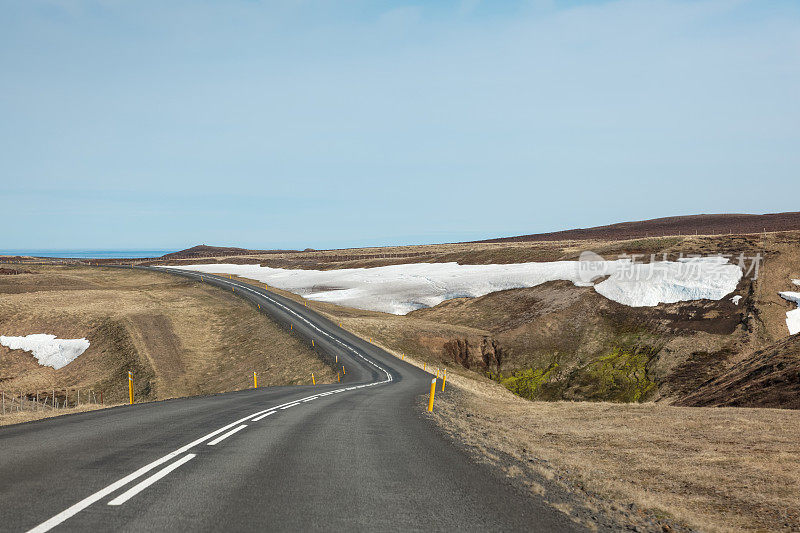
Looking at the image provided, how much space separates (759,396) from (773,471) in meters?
16.1

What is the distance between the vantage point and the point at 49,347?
47.6m

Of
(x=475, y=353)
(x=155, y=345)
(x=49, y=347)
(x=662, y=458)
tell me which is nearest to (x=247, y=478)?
(x=662, y=458)

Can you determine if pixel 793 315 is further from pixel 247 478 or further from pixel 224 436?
pixel 247 478

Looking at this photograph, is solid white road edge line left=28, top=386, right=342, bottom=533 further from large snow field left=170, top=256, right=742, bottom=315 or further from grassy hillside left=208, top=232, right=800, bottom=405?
large snow field left=170, top=256, right=742, bottom=315

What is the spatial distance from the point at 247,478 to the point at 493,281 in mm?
68537

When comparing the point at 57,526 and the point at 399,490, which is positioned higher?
the point at 57,526

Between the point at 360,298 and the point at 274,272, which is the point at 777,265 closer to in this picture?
the point at 360,298

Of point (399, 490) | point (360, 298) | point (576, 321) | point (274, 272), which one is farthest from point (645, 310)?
point (274, 272)

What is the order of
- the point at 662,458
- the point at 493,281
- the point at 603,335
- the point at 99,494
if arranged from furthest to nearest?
the point at 493,281 < the point at 603,335 < the point at 662,458 < the point at 99,494

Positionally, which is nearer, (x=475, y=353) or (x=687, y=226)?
(x=475, y=353)

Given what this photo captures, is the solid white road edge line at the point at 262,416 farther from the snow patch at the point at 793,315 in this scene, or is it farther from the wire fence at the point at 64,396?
the snow patch at the point at 793,315

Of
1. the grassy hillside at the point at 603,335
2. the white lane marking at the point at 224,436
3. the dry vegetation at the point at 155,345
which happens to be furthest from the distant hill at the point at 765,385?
the dry vegetation at the point at 155,345

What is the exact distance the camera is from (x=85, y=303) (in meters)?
59.8

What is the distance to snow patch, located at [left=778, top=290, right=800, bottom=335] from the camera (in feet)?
143
